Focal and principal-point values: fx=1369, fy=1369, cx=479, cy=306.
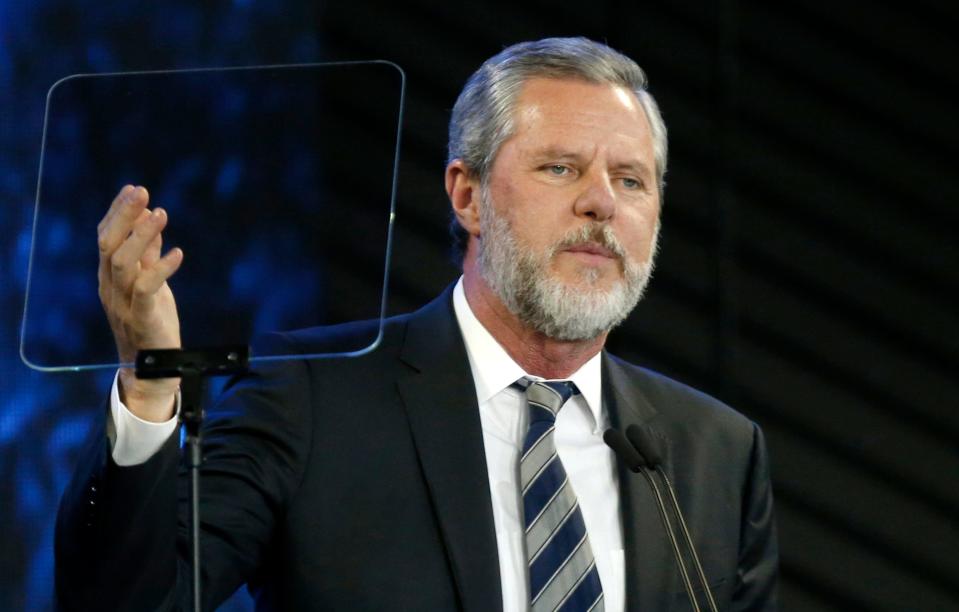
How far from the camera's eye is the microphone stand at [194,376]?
4.48 ft

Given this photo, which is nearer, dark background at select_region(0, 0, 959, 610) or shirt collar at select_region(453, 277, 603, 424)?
shirt collar at select_region(453, 277, 603, 424)

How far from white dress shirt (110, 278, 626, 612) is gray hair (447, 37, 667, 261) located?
0.90 feet

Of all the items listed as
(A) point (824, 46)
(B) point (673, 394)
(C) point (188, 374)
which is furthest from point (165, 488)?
(A) point (824, 46)

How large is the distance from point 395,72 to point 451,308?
0.71 m

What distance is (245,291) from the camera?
1529 millimetres

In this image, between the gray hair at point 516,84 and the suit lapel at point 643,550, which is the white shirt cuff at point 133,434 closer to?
the suit lapel at point 643,550

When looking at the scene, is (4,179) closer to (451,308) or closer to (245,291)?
(451,308)

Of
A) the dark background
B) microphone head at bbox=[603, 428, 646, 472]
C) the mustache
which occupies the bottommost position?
the dark background

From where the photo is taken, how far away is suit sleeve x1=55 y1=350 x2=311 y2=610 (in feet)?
4.94

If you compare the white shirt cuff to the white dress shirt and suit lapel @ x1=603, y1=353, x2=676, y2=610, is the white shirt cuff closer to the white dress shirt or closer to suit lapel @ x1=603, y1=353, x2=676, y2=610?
the white dress shirt

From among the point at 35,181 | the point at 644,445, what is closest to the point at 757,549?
the point at 644,445

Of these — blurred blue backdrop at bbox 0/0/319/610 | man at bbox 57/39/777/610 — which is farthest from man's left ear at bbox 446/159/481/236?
blurred blue backdrop at bbox 0/0/319/610

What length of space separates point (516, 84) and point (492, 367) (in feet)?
1.58

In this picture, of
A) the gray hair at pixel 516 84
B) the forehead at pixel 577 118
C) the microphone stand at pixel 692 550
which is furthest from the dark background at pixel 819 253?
the microphone stand at pixel 692 550
